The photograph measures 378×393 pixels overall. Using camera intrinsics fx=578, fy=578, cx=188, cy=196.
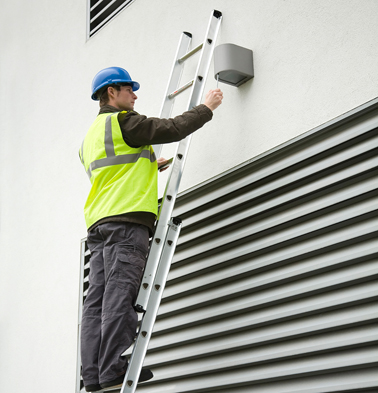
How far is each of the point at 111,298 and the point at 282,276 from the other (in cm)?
86

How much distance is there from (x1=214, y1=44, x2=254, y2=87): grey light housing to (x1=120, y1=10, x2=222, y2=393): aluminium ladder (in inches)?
4.1

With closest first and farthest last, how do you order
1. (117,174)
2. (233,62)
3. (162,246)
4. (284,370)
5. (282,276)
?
(284,370) < (282,276) < (162,246) < (117,174) < (233,62)

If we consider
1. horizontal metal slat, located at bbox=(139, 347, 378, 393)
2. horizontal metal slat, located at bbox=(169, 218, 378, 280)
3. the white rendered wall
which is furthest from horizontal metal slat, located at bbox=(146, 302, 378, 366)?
the white rendered wall

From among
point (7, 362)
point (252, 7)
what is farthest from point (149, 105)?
point (7, 362)

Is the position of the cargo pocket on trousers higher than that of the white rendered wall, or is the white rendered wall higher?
the white rendered wall

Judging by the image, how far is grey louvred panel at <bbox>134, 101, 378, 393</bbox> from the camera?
2582 mm

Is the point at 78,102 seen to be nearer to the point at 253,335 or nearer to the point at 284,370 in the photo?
the point at 253,335

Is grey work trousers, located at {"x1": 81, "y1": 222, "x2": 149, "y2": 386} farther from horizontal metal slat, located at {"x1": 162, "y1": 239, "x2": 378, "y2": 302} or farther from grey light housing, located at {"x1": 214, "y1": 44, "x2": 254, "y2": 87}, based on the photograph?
grey light housing, located at {"x1": 214, "y1": 44, "x2": 254, "y2": 87}

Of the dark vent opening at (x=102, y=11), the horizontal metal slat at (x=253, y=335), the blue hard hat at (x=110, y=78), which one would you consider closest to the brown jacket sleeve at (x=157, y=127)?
the blue hard hat at (x=110, y=78)

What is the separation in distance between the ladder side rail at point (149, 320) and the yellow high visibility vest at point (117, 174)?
17 centimetres

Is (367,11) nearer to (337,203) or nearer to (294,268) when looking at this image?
(337,203)

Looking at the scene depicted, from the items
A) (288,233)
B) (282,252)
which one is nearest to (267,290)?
(282,252)

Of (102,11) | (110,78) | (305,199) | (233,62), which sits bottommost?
(305,199)

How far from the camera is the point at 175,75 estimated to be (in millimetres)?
3863
